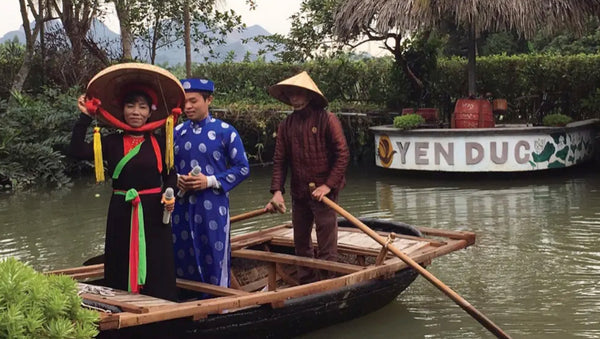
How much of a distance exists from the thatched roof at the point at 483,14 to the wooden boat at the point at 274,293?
5885 millimetres

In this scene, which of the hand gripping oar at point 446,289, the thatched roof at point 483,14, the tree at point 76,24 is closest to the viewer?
the hand gripping oar at point 446,289

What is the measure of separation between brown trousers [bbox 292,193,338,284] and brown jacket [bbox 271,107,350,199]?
10 cm

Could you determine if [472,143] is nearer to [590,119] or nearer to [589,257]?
[590,119]

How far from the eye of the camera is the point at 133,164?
4027 mm

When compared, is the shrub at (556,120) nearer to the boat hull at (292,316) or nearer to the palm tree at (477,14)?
the palm tree at (477,14)

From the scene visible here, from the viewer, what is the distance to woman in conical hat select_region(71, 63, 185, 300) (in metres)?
4.00

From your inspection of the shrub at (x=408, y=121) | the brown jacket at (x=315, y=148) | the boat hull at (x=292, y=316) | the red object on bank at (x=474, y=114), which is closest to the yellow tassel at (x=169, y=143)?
the boat hull at (x=292, y=316)

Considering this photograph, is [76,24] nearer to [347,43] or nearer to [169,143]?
[347,43]

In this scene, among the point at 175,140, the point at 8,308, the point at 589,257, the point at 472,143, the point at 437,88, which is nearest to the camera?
the point at 8,308

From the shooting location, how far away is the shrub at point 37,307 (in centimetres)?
263

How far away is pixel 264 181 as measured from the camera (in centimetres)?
1274

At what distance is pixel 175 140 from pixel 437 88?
11.0 m

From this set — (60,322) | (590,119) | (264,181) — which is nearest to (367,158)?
(264,181)

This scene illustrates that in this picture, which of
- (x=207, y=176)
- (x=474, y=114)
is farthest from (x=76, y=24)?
(x=207, y=176)
